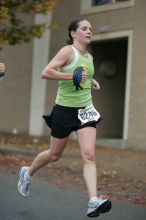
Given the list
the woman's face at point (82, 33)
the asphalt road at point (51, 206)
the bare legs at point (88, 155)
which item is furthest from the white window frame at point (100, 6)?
the bare legs at point (88, 155)

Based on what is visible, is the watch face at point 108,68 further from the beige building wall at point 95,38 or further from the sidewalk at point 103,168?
the sidewalk at point 103,168

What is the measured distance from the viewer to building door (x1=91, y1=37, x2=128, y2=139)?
55.1 feet

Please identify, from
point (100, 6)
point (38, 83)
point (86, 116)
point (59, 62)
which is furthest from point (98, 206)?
point (38, 83)

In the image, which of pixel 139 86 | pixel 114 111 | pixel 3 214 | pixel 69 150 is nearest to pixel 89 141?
pixel 3 214


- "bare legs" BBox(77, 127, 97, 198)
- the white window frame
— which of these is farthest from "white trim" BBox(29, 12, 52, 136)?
"bare legs" BBox(77, 127, 97, 198)

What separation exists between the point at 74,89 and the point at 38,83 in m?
11.3

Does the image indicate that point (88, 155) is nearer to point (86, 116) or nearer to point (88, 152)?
point (88, 152)

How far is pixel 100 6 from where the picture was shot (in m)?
15.6

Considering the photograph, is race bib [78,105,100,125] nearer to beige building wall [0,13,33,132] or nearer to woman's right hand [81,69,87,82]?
woman's right hand [81,69,87,82]

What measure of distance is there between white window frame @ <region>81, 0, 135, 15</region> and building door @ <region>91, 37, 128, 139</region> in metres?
1.01

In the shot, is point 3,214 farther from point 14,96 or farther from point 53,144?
point 14,96

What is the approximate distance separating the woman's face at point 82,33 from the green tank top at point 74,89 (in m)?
0.14

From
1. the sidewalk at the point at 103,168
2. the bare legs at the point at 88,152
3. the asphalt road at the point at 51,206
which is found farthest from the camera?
the sidewalk at the point at 103,168

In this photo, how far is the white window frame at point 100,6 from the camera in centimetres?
1491
